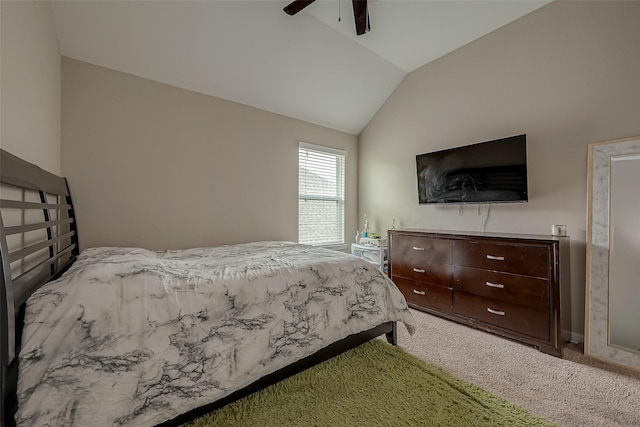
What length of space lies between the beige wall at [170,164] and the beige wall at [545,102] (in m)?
1.90

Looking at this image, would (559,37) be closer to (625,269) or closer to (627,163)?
(627,163)

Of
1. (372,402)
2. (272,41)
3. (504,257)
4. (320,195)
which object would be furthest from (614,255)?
(272,41)

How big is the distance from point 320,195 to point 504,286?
2467 millimetres

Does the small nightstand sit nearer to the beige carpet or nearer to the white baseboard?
the beige carpet

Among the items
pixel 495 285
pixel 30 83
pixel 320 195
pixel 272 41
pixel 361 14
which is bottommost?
pixel 495 285

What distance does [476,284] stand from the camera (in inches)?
96.7

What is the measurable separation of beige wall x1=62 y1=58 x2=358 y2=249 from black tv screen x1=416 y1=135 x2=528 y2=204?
1.71 meters

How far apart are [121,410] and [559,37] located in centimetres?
402

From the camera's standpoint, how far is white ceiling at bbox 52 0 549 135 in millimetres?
2238

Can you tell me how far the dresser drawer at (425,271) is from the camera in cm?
268

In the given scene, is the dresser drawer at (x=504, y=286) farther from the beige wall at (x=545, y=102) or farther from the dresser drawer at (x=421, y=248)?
the beige wall at (x=545, y=102)

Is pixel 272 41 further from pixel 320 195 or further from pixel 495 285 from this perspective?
pixel 495 285

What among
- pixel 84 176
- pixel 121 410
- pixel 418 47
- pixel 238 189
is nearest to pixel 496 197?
pixel 418 47

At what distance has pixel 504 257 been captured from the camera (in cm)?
228
